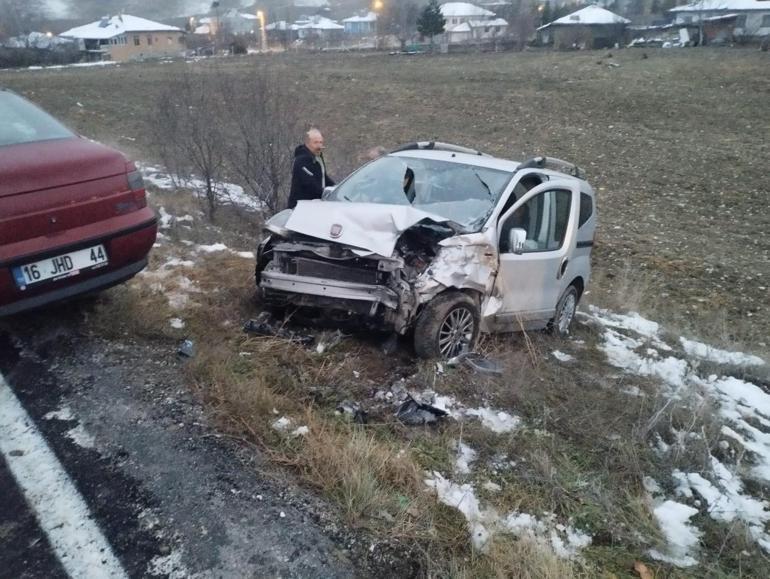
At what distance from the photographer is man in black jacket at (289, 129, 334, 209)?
585cm

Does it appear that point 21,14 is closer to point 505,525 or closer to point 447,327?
point 447,327

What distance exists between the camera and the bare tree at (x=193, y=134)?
888 centimetres

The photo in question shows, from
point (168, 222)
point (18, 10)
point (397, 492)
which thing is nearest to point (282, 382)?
point (397, 492)

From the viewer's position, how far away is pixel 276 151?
8.53 meters

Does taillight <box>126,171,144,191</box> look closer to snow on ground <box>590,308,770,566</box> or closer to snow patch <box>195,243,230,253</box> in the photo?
snow patch <box>195,243,230,253</box>

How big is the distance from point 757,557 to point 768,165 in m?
15.0

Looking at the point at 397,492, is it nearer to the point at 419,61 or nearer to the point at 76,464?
the point at 76,464

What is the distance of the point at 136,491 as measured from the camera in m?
2.64

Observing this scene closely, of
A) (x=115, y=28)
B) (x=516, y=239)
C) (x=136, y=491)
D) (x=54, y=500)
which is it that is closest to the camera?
(x=54, y=500)

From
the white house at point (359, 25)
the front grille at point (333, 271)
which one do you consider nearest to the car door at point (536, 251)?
the front grille at point (333, 271)

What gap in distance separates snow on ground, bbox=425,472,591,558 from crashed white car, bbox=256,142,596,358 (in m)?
1.51

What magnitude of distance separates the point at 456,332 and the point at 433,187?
1445mm

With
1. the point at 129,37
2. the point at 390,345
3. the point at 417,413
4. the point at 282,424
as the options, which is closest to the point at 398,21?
the point at 129,37

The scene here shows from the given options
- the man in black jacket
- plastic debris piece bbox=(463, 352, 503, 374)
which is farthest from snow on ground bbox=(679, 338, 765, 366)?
the man in black jacket
